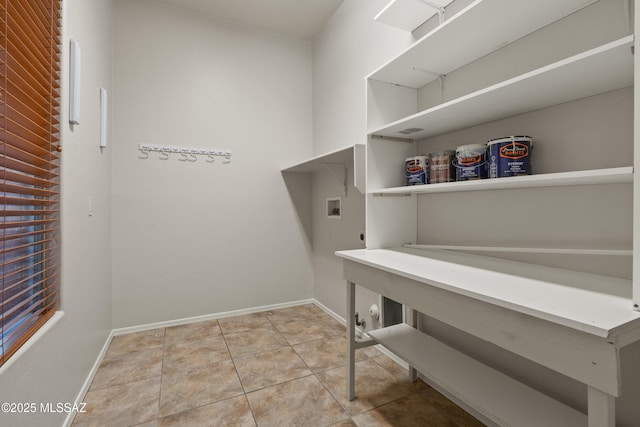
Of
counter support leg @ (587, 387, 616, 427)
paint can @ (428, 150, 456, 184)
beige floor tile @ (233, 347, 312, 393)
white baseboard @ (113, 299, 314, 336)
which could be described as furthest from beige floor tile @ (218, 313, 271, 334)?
counter support leg @ (587, 387, 616, 427)

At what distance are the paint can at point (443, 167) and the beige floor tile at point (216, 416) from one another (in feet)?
5.00

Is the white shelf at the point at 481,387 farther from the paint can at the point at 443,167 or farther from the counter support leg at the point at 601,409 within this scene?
the paint can at the point at 443,167

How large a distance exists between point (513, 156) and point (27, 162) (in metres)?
1.88

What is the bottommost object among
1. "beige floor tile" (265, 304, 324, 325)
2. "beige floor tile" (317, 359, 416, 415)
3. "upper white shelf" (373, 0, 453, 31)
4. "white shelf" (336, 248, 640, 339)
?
"beige floor tile" (317, 359, 416, 415)

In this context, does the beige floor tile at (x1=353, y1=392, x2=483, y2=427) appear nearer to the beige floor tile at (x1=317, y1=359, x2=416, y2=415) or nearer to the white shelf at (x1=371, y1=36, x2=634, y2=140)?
the beige floor tile at (x1=317, y1=359, x2=416, y2=415)

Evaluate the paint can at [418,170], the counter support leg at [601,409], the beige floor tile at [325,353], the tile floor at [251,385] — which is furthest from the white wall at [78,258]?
the paint can at [418,170]

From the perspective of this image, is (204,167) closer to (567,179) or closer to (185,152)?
(185,152)

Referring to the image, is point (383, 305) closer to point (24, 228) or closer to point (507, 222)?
point (507, 222)

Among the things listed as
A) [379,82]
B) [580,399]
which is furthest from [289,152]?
→ [580,399]

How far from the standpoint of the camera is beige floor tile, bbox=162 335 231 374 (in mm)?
2012

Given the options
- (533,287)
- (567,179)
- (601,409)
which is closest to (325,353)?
(533,287)

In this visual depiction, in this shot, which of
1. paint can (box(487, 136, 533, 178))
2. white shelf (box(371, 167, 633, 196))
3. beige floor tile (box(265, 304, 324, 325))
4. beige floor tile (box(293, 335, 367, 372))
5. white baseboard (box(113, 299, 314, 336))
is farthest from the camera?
beige floor tile (box(265, 304, 324, 325))

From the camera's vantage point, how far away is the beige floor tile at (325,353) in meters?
2.00

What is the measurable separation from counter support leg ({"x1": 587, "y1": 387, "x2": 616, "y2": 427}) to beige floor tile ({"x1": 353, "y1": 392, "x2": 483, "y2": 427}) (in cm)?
93
